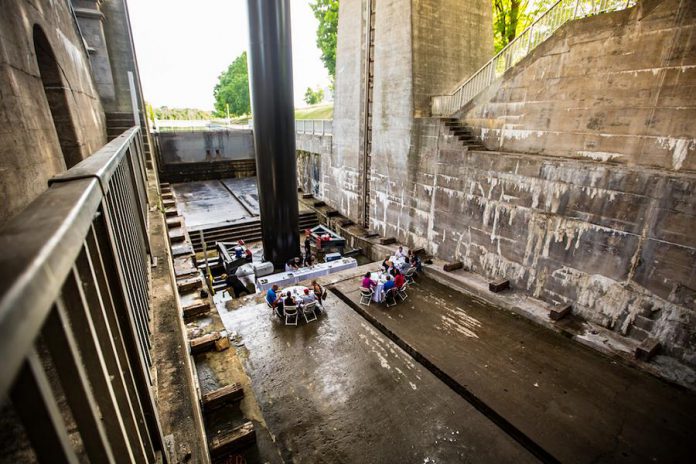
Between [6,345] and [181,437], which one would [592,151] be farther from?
[6,345]

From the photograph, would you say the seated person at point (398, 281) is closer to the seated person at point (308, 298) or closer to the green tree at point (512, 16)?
the seated person at point (308, 298)

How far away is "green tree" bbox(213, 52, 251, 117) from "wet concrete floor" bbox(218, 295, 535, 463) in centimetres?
3523

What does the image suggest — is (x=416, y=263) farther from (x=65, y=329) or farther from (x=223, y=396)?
(x=65, y=329)

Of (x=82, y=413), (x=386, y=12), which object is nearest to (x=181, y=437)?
(x=82, y=413)

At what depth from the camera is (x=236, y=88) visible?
37.7 metres

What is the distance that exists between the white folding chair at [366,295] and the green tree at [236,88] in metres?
34.7

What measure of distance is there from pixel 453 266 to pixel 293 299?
5323mm

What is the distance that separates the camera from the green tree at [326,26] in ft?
66.9

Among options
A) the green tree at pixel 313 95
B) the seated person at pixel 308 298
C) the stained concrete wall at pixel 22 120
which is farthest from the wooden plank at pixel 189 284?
the green tree at pixel 313 95

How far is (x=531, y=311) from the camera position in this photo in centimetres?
859

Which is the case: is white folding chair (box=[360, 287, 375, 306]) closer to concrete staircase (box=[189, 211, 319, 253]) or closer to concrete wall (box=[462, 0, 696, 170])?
concrete wall (box=[462, 0, 696, 170])

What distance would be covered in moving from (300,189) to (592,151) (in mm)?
15934

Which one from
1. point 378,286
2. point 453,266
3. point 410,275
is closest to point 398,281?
point 378,286

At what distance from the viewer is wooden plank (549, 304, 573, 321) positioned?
26.8 feet
